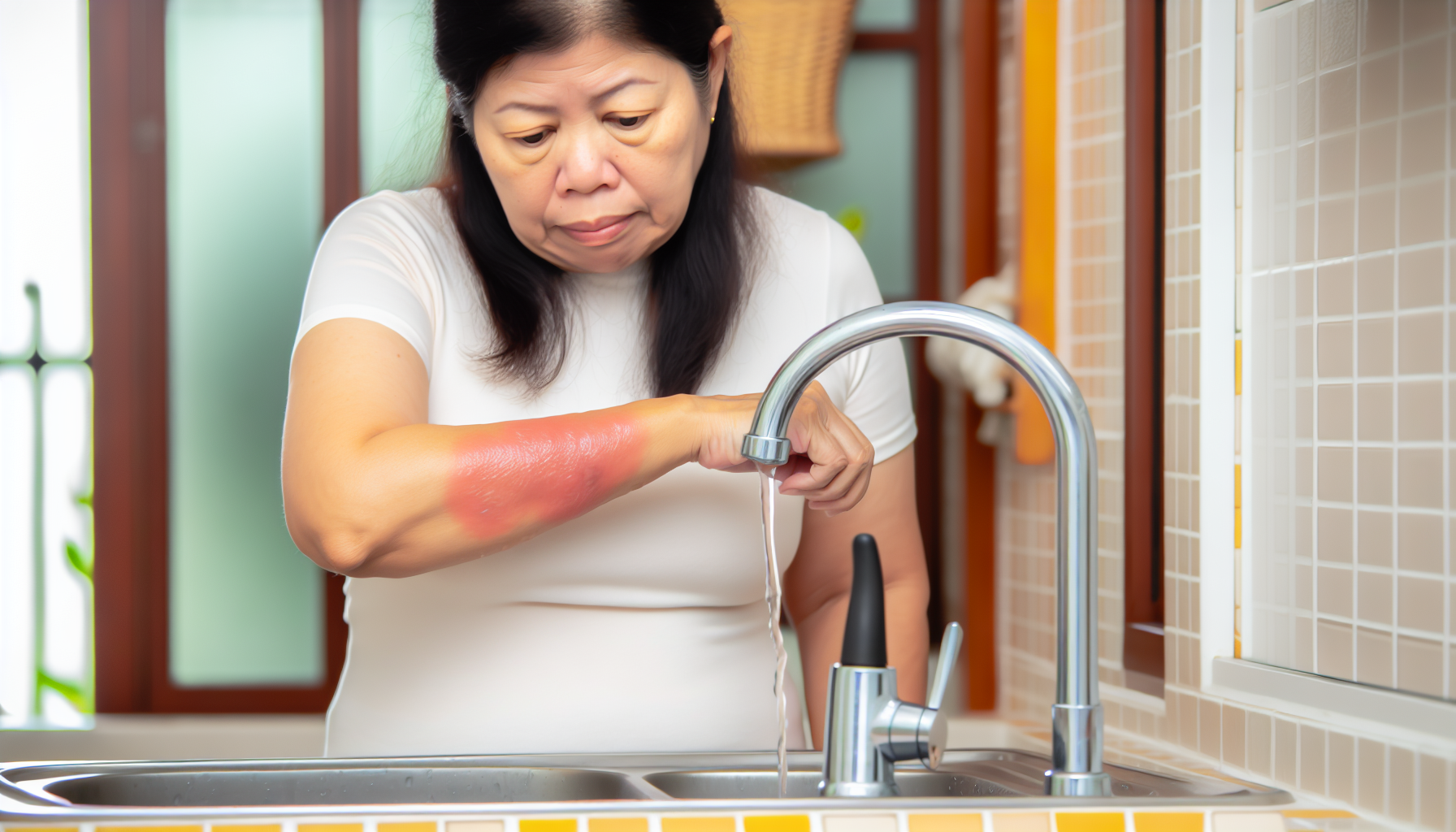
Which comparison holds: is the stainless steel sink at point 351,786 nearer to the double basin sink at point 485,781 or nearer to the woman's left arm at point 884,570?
the double basin sink at point 485,781

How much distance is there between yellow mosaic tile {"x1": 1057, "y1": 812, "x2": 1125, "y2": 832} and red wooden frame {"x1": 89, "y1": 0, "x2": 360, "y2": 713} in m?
1.80

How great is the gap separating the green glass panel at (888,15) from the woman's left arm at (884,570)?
4.79 ft

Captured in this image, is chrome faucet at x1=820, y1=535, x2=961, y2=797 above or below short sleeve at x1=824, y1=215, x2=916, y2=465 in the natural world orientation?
below

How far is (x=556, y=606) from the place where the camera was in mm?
947

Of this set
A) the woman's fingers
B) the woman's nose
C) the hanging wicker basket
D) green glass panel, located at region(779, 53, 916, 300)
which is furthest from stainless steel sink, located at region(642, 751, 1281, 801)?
green glass panel, located at region(779, 53, 916, 300)

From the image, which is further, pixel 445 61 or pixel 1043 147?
pixel 1043 147

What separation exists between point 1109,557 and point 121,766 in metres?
0.96

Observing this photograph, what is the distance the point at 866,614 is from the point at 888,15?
184cm

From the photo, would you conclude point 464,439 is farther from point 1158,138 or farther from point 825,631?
point 1158,138

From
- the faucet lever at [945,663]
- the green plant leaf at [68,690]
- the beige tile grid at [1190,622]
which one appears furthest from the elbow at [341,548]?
the green plant leaf at [68,690]

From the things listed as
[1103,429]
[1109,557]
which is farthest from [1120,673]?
[1103,429]

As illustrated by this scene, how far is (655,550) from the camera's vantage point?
0.94 metres

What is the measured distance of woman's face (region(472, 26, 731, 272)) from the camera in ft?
2.71

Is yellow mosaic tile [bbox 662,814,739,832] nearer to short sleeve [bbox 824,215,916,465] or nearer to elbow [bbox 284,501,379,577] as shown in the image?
elbow [bbox 284,501,379,577]
